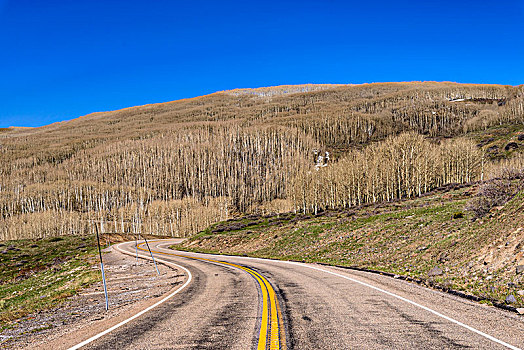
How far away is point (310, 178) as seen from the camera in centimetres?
9288

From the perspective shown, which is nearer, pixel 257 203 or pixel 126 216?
pixel 126 216

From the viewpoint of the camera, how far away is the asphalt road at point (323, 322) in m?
6.80

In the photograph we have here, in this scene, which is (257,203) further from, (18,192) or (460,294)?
(460,294)

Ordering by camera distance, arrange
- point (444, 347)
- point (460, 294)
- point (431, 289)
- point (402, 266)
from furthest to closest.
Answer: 1. point (402, 266)
2. point (431, 289)
3. point (460, 294)
4. point (444, 347)

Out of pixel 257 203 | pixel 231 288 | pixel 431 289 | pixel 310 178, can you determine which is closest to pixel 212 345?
pixel 231 288

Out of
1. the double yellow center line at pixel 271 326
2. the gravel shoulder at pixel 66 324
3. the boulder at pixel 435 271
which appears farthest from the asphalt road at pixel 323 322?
the boulder at pixel 435 271

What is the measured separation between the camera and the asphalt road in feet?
22.3

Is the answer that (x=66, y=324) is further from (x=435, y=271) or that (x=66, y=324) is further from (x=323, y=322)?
(x=435, y=271)

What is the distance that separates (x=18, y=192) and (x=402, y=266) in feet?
722

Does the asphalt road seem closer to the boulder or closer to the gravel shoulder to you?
the gravel shoulder

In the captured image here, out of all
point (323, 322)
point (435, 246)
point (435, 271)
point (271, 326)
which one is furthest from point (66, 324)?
point (435, 246)

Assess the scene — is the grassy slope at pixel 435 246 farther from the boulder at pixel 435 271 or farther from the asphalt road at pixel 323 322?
the asphalt road at pixel 323 322

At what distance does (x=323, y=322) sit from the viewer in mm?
8258

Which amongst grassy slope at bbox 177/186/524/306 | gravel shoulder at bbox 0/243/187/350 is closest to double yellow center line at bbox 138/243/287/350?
gravel shoulder at bbox 0/243/187/350
